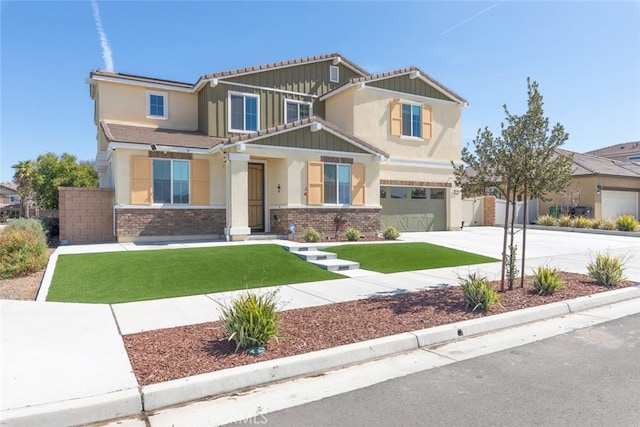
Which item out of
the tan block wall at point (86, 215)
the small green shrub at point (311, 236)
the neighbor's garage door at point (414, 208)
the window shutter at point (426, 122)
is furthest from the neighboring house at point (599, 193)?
the tan block wall at point (86, 215)

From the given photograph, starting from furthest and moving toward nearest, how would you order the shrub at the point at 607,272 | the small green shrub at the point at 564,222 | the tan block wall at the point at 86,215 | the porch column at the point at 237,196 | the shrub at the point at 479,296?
the small green shrub at the point at 564,222 → the tan block wall at the point at 86,215 → the porch column at the point at 237,196 → the shrub at the point at 607,272 → the shrub at the point at 479,296

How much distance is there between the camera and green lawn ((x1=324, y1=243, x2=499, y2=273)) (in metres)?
10.9

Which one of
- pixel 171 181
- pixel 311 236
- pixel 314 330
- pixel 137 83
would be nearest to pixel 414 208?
pixel 311 236

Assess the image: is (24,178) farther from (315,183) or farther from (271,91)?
(315,183)

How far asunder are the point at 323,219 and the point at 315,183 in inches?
54.3

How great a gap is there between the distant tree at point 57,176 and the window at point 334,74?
2809cm

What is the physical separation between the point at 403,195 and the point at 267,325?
15.9 m

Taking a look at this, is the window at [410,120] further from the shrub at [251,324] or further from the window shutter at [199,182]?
the shrub at [251,324]

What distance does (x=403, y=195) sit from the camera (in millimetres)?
19969

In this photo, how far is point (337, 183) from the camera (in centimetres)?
1639

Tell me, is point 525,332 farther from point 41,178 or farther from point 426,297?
point 41,178

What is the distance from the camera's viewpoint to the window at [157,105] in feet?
57.7

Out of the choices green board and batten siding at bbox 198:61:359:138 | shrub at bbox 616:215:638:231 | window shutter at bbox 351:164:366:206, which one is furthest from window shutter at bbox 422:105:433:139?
shrub at bbox 616:215:638:231

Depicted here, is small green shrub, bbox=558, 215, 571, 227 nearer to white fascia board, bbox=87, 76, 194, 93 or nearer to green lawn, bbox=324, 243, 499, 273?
green lawn, bbox=324, 243, 499, 273
